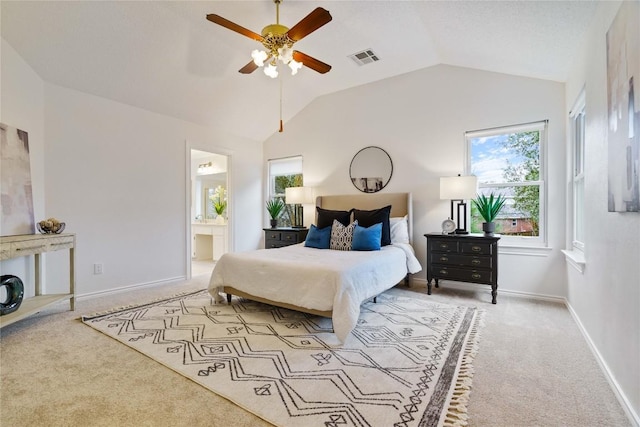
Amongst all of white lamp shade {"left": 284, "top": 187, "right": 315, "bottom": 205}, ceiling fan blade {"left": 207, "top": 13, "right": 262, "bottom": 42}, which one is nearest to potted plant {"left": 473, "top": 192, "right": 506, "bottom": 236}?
white lamp shade {"left": 284, "top": 187, "right": 315, "bottom": 205}

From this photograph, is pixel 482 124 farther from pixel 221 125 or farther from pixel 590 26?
pixel 221 125

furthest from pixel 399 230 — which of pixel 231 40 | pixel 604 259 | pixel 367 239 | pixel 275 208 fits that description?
pixel 231 40

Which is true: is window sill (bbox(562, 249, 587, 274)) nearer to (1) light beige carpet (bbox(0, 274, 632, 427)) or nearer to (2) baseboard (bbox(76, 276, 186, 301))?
(1) light beige carpet (bbox(0, 274, 632, 427))

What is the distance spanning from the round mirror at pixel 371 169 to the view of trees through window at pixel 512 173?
1.18m

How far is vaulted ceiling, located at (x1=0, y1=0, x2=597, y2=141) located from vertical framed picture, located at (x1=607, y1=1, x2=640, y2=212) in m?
0.73

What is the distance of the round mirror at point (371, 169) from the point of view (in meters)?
4.68

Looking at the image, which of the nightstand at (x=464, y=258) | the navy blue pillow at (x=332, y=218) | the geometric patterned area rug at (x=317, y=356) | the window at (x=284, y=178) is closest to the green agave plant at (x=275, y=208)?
the window at (x=284, y=178)

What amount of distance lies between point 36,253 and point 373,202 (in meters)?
3.92

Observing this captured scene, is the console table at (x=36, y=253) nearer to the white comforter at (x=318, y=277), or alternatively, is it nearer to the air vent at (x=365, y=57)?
the white comforter at (x=318, y=277)

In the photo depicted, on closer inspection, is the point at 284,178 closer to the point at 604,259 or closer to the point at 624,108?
the point at 604,259

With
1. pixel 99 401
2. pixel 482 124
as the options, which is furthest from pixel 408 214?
pixel 99 401

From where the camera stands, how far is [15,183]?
9.76 feet

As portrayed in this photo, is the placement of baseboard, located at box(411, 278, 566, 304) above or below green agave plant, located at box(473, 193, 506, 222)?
below

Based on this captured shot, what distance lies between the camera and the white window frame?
10.2ft
